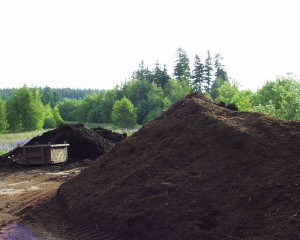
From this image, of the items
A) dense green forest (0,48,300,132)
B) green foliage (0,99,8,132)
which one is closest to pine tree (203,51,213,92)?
dense green forest (0,48,300,132)

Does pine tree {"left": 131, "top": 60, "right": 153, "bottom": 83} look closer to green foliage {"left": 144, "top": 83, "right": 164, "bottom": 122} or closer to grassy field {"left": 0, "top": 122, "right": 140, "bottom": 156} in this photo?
green foliage {"left": 144, "top": 83, "right": 164, "bottom": 122}

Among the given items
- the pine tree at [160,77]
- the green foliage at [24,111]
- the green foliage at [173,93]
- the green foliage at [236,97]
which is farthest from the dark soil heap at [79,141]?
the pine tree at [160,77]

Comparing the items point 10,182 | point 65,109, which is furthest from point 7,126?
point 65,109

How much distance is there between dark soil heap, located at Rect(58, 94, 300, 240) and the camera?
Answer: 556cm

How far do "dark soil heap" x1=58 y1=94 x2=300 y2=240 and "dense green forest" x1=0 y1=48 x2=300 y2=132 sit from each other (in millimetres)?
14480

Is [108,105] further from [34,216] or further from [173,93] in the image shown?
[34,216]

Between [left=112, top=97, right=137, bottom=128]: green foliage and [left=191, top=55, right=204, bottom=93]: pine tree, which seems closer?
[left=112, top=97, right=137, bottom=128]: green foliage

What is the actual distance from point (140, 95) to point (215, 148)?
64782 millimetres

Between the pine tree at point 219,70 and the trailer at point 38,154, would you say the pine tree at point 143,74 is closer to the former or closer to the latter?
the pine tree at point 219,70

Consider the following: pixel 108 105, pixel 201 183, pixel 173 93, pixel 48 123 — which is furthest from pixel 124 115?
pixel 201 183

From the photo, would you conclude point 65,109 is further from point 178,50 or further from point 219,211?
point 219,211

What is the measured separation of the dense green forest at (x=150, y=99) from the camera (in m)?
28.2

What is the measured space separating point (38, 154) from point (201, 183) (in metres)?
12.6

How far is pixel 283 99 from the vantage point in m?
25.7
